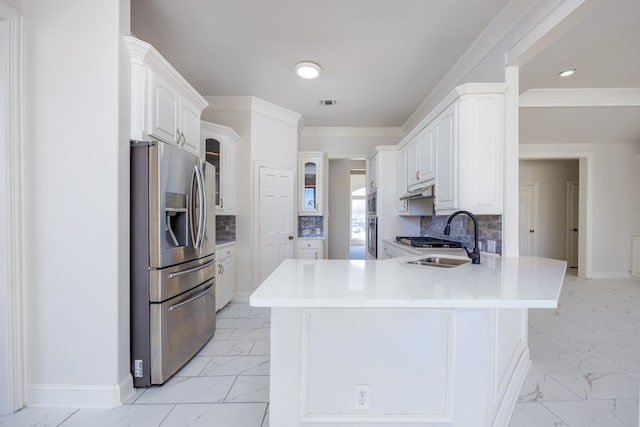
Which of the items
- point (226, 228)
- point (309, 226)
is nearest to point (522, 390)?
point (226, 228)

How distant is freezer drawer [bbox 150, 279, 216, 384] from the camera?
1851mm

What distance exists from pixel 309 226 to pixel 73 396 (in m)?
3.70

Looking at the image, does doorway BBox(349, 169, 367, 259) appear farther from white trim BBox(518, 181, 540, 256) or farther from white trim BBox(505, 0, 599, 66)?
white trim BBox(505, 0, 599, 66)

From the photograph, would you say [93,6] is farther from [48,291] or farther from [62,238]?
[48,291]

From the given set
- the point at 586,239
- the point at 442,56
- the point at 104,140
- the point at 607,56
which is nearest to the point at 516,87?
the point at 442,56

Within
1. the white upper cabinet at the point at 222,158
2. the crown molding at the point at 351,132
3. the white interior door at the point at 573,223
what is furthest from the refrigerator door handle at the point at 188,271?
the white interior door at the point at 573,223

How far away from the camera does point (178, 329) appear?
2023 mm

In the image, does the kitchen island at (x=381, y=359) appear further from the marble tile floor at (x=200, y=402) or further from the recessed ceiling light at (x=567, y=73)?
the recessed ceiling light at (x=567, y=73)

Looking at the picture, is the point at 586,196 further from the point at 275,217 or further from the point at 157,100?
the point at 157,100

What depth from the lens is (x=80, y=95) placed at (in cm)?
169

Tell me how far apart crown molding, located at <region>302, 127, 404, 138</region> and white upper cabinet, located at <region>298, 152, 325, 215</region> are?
548 millimetres

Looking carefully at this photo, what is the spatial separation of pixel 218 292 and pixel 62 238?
1.72 meters

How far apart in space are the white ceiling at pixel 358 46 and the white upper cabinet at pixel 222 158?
0.56 meters

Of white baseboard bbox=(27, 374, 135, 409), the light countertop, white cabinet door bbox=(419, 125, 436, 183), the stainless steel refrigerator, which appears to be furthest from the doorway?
white baseboard bbox=(27, 374, 135, 409)
